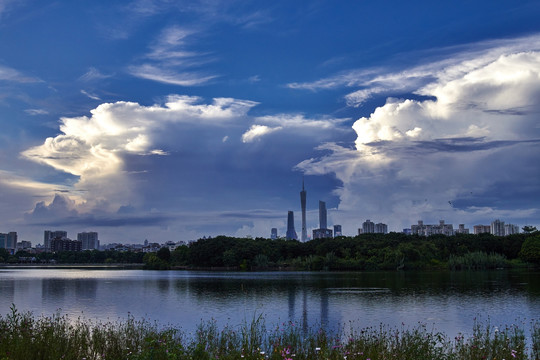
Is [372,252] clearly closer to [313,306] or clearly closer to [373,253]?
[373,253]

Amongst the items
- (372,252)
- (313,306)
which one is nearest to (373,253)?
(372,252)

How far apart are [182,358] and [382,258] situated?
129112 mm

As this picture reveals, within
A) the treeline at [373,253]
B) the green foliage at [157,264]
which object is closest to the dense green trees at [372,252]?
the treeline at [373,253]

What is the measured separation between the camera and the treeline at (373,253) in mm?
136750

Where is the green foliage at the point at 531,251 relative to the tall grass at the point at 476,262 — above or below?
above

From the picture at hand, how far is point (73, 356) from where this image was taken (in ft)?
63.0

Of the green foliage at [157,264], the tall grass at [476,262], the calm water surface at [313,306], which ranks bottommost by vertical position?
the green foliage at [157,264]

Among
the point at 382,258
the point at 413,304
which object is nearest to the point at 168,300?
the point at 413,304

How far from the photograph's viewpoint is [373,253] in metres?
143

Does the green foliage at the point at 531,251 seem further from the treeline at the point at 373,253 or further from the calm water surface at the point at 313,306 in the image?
the calm water surface at the point at 313,306

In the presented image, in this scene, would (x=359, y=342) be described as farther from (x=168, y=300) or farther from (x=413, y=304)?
(x=168, y=300)

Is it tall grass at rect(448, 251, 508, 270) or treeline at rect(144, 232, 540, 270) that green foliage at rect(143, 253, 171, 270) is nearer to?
treeline at rect(144, 232, 540, 270)

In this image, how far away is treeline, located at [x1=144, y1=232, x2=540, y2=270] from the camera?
137 meters

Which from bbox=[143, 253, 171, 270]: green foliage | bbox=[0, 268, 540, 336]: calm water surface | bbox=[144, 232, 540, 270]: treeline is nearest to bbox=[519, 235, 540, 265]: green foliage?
bbox=[144, 232, 540, 270]: treeline
